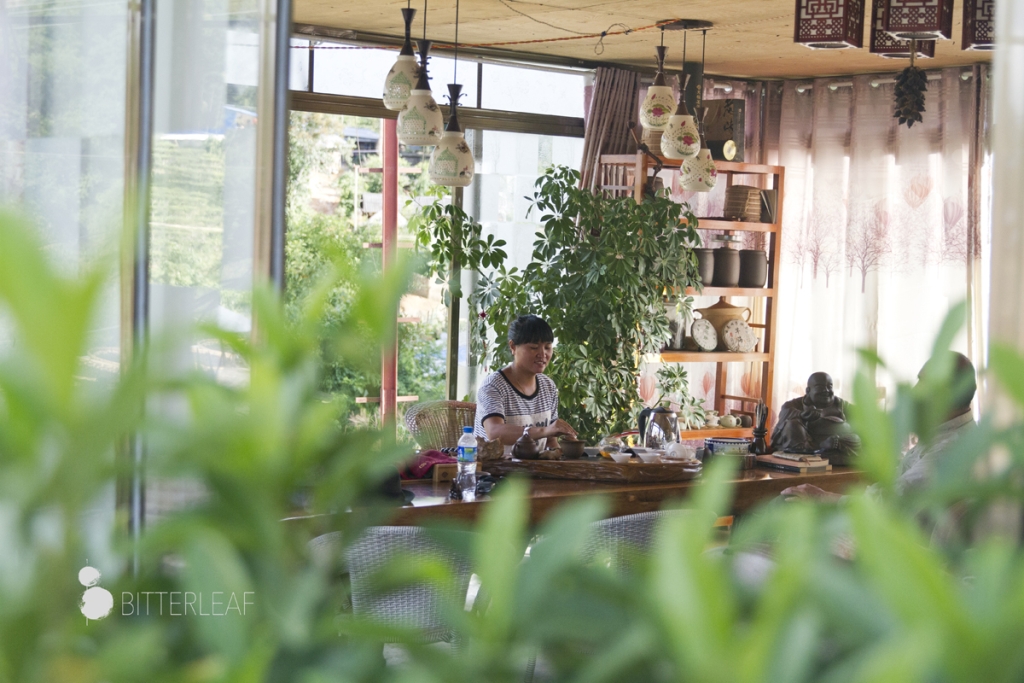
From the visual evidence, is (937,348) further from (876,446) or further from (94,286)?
(94,286)

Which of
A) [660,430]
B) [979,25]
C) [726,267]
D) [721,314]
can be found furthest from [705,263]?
[979,25]

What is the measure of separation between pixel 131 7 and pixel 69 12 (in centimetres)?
17

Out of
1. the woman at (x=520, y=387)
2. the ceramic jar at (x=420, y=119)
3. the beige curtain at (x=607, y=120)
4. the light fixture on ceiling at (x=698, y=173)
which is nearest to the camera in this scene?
the ceramic jar at (x=420, y=119)

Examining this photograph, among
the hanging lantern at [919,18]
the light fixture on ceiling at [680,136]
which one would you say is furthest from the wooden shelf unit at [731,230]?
the hanging lantern at [919,18]

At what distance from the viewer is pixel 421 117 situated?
4.34 metres

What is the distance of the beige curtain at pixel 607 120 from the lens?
271 inches

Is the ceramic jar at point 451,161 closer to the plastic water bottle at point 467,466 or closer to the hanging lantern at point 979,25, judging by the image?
the plastic water bottle at point 467,466

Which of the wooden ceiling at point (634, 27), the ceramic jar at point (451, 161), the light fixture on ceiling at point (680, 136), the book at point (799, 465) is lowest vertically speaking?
the book at point (799, 465)

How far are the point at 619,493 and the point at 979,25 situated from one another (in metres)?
2.18

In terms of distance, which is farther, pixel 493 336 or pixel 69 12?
pixel 493 336

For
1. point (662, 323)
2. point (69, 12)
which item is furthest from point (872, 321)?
point (69, 12)

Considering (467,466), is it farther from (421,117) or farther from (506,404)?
(421,117)

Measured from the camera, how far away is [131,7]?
1.21 metres

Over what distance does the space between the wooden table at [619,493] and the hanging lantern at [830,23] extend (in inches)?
62.1
